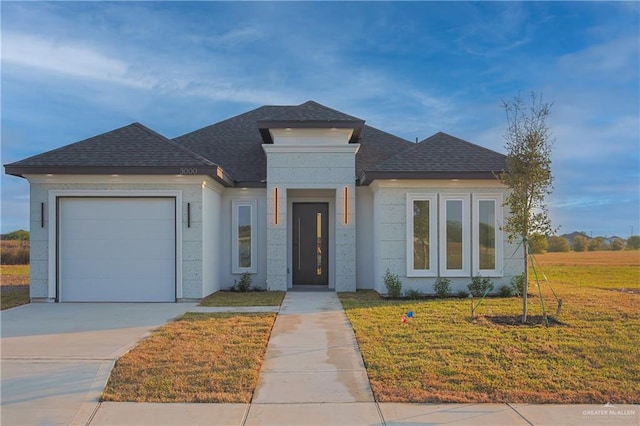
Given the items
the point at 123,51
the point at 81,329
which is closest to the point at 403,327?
the point at 81,329

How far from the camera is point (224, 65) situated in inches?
640

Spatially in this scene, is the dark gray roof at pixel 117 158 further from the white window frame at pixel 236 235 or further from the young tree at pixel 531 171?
the young tree at pixel 531 171

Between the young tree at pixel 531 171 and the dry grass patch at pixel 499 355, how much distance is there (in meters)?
1.36

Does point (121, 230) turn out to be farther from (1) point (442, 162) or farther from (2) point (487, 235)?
(2) point (487, 235)

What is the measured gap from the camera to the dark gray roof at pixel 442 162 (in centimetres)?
1208

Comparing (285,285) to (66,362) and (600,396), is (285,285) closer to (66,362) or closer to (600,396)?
(66,362)

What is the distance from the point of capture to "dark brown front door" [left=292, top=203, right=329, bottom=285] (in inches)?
578

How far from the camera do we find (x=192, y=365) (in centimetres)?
592

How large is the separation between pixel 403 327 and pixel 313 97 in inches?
495

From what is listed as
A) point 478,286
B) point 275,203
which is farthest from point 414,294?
point 275,203

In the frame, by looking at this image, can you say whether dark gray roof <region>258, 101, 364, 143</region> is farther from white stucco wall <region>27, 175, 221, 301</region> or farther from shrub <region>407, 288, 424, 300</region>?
shrub <region>407, 288, 424, 300</region>

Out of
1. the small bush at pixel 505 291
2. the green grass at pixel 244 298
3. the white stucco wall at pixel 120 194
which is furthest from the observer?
the small bush at pixel 505 291

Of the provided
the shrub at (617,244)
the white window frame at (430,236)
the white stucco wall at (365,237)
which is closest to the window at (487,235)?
the white window frame at (430,236)

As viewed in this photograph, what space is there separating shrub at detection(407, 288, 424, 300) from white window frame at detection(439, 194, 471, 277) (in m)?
0.83
